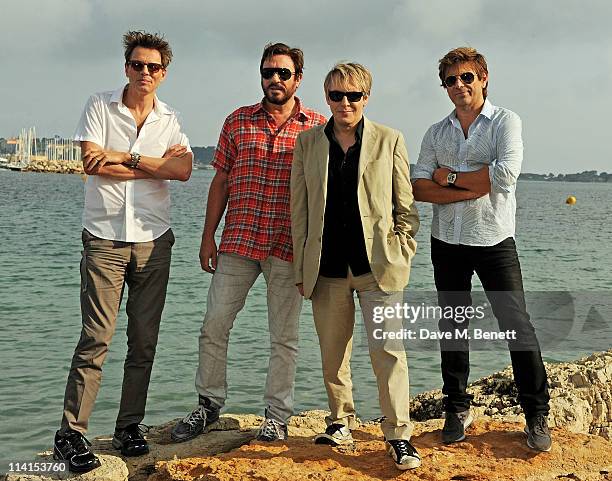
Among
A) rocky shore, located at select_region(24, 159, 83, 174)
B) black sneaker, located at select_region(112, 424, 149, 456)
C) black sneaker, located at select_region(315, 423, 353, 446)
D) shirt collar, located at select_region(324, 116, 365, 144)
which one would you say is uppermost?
rocky shore, located at select_region(24, 159, 83, 174)

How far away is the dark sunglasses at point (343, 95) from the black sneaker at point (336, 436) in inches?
80.9

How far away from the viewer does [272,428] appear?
16.8ft

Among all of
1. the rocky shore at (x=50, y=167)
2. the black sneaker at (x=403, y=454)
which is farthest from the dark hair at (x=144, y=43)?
the rocky shore at (x=50, y=167)

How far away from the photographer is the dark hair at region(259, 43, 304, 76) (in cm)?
511

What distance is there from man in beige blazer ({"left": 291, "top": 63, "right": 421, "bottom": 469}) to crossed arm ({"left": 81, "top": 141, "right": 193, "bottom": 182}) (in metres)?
0.80

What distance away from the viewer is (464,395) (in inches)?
198

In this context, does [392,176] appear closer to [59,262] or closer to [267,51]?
[267,51]

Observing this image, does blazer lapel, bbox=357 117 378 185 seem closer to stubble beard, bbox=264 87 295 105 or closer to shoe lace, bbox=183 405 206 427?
stubble beard, bbox=264 87 295 105

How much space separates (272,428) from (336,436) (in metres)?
0.48

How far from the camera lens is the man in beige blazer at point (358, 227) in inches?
180

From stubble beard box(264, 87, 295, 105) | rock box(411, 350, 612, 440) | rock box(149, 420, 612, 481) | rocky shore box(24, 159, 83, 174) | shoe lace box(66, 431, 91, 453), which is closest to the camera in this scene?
rock box(149, 420, 612, 481)

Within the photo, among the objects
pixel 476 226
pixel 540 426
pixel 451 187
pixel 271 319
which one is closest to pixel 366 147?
pixel 451 187

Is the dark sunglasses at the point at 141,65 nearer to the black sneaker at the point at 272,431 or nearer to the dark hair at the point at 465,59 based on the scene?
the dark hair at the point at 465,59

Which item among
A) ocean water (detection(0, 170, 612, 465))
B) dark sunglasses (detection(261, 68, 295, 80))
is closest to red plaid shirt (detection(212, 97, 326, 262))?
dark sunglasses (detection(261, 68, 295, 80))
